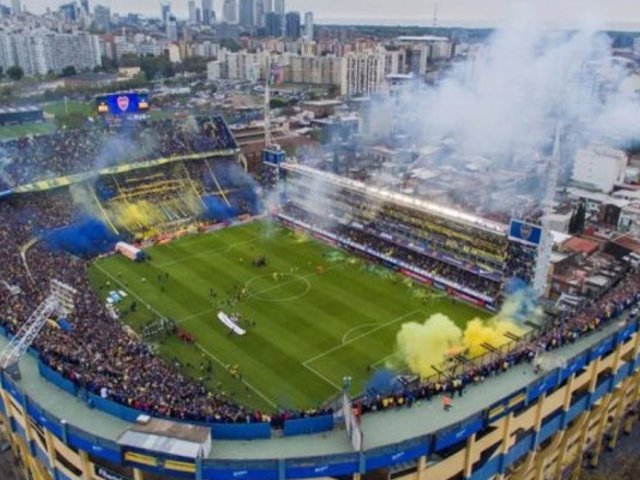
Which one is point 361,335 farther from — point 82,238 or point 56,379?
point 82,238

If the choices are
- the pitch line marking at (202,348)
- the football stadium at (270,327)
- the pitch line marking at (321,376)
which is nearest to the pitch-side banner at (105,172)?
the football stadium at (270,327)

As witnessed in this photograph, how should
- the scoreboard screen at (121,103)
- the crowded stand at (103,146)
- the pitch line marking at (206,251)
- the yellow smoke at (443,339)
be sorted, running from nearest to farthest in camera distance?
the yellow smoke at (443,339) → the pitch line marking at (206,251) → the crowded stand at (103,146) → the scoreboard screen at (121,103)

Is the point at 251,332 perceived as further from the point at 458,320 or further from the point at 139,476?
the point at 139,476

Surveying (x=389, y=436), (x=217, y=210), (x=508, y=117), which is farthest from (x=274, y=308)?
(x=508, y=117)

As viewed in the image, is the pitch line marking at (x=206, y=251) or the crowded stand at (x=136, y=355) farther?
the pitch line marking at (x=206, y=251)

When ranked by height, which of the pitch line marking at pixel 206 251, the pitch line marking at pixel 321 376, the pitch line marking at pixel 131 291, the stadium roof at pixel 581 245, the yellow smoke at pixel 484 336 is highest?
the stadium roof at pixel 581 245

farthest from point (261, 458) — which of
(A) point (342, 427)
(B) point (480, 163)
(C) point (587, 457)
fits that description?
(B) point (480, 163)

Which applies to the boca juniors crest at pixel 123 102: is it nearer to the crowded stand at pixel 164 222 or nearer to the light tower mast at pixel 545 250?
the crowded stand at pixel 164 222
